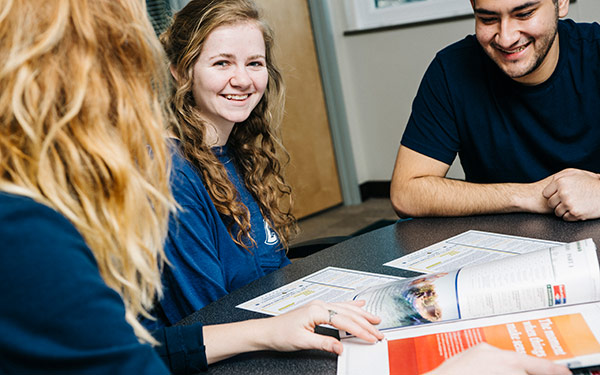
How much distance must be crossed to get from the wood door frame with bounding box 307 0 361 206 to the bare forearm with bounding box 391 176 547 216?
9.16ft

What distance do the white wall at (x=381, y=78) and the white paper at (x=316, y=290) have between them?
9.86 feet

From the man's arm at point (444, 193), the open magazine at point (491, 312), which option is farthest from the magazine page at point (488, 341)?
the man's arm at point (444, 193)

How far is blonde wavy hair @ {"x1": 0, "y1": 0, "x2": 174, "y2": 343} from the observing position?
2.10ft

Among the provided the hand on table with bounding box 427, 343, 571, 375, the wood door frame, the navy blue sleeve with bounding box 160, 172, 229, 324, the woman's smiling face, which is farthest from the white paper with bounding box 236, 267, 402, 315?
the wood door frame

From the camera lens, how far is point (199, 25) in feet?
5.02

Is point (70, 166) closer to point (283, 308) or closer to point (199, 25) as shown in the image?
point (283, 308)

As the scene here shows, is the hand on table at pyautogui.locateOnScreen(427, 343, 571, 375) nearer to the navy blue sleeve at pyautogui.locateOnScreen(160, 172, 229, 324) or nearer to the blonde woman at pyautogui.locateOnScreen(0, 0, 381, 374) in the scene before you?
the blonde woman at pyautogui.locateOnScreen(0, 0, 381, 374)

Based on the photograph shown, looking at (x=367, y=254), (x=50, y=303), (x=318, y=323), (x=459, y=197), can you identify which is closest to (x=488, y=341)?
(x=318, y=323)

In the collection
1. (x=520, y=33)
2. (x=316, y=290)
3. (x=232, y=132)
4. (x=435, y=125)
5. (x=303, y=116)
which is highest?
(x=520, y=33)

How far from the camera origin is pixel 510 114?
70.6 inches

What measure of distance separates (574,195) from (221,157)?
0.84m

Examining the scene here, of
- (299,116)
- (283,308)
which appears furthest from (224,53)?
(299,116)

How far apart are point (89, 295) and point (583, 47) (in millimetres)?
1588

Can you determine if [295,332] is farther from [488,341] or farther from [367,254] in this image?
[367,254]
